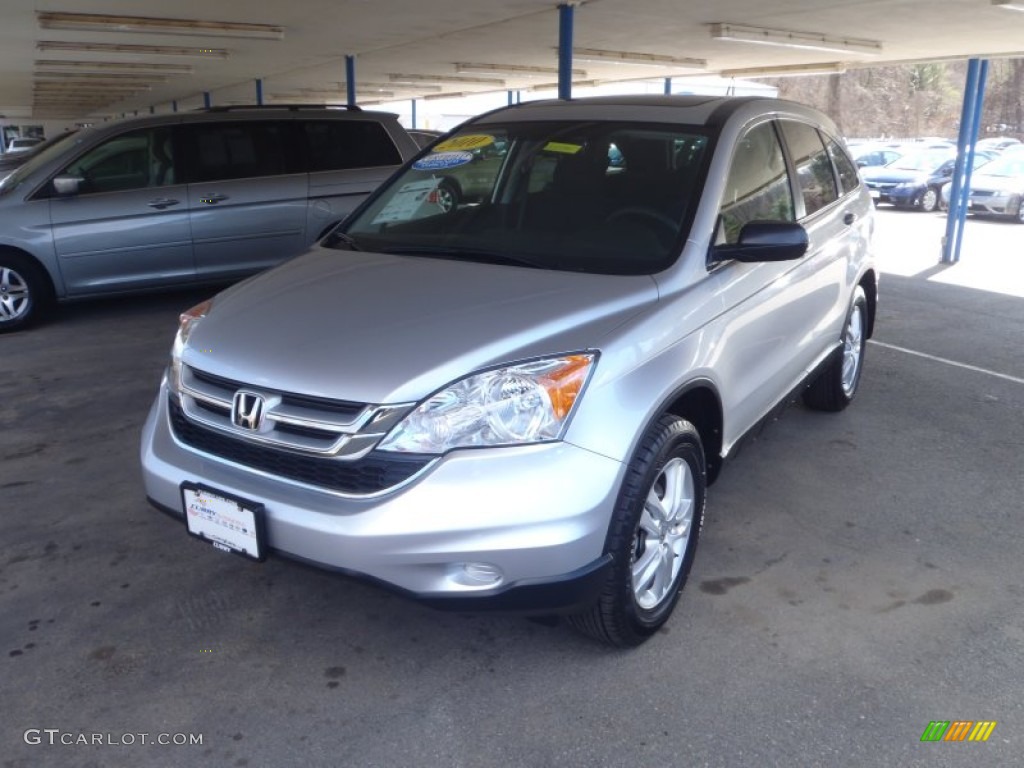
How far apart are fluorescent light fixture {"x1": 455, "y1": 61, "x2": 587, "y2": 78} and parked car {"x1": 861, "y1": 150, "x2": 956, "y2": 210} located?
330 inches

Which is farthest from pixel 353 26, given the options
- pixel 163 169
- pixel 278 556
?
pixel 278 556

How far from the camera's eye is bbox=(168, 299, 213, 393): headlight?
2881 mm

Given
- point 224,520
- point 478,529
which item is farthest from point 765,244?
point 224,520

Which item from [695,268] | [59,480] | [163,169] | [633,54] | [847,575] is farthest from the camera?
[633,54]

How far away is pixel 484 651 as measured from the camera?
2.85 meters

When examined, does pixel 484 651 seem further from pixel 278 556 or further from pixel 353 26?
pixel 353 26

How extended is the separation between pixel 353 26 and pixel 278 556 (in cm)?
837

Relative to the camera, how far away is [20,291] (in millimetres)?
6902

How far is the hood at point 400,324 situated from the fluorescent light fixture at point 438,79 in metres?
13.7

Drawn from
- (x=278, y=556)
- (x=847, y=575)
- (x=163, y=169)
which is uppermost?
(x=163, y=169)

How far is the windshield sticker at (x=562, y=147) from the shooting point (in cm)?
358

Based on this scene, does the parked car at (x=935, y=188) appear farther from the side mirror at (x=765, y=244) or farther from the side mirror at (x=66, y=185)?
the side mirror at (x=765, y=244)

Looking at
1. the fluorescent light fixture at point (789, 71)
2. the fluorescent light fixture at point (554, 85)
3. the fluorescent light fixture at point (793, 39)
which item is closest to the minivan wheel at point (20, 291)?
the fluorescent light fixture at point (793, 39)

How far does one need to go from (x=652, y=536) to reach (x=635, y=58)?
10.7 m
